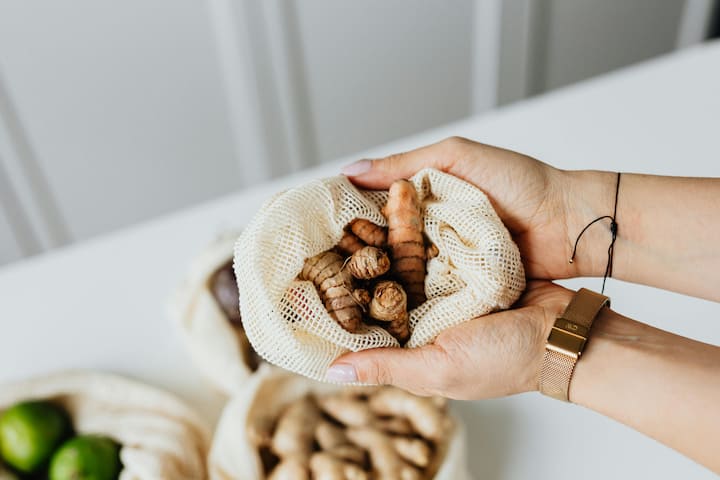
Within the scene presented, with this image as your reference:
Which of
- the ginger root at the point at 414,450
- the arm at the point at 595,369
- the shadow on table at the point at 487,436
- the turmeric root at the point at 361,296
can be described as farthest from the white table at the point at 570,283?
the turmeric root at the point at 361,296

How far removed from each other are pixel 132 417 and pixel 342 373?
0.37 m

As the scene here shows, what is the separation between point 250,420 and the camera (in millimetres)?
745

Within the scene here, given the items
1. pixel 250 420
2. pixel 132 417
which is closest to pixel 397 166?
pixel 250 420

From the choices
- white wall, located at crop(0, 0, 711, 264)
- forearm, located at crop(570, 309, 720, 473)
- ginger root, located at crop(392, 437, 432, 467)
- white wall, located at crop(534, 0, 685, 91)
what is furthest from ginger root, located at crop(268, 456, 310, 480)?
white wall, located at crop(534, 0, 685, 91)

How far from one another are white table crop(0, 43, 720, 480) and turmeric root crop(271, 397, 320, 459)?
0.49ft

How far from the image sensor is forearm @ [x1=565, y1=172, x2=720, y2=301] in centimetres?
64

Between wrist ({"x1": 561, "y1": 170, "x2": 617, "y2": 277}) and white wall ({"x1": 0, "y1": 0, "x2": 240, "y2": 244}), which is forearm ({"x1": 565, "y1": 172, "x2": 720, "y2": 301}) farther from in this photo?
white wall ({"x1": 0, "y1": 0, "x2": 240, "y2": 244})

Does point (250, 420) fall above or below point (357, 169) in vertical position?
below

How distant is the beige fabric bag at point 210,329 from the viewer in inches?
32.3

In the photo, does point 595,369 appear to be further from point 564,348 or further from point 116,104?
point 116,104

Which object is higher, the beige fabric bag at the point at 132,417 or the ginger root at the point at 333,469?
the beige fabric bag at the point at 132,417

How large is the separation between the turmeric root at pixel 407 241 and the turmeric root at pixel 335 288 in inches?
2.3

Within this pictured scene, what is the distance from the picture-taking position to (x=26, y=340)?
0.91 metres

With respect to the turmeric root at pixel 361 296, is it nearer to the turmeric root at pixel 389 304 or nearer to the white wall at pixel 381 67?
the turmeric root at pixel 389 304
